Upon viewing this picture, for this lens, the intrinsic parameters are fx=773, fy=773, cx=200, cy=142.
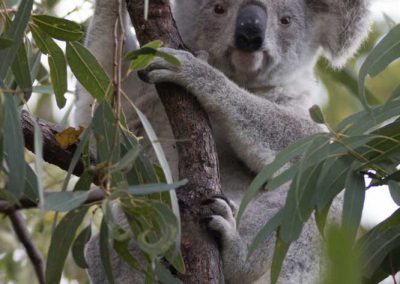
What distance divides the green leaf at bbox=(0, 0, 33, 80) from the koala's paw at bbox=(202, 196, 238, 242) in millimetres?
726

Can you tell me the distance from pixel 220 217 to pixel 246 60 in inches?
33.4

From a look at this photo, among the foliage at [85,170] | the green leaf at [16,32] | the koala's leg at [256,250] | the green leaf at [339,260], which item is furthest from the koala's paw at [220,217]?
the green leaf at [339,260]

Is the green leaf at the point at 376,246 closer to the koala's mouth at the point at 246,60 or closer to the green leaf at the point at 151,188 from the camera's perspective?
the green leaf at the point at 151,188

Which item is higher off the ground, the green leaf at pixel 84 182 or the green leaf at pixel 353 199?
the green leaf at pixel 353 199

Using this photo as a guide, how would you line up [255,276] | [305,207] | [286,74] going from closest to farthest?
1. [305,207]
2. [255,276]
3. [286,74]

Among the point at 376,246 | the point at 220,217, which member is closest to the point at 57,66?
the point at 220,217

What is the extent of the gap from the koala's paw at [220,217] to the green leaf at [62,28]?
0.62 meters

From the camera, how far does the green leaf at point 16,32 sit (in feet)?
6.18

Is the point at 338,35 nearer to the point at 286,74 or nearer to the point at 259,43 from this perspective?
the point at 286,74

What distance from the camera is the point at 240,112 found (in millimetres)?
2875

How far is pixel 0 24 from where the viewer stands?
2227 mm

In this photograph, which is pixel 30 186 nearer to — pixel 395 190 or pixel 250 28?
pixel 395 190

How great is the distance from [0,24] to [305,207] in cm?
101

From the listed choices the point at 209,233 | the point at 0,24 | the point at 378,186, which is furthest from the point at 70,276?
the point at 378,186
